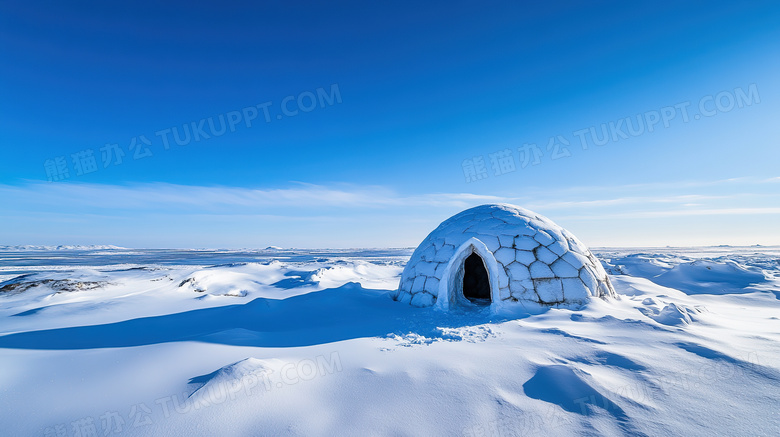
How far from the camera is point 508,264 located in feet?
19.5

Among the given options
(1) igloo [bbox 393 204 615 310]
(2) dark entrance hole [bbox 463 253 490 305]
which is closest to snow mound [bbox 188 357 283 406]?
(1) igloo [bbox 393 204 615 310]

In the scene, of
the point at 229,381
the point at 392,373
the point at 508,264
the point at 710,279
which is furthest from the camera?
the point at 710,279

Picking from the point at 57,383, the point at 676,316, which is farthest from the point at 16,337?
the point at 676,316

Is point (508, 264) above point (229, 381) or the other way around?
above

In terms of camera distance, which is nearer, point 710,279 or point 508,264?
point 508,264

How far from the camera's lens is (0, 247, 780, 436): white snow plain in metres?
2.37

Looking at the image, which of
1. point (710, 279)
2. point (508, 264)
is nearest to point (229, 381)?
point (508, 264)

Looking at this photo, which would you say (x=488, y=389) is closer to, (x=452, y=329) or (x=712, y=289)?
(x=452, y=329)

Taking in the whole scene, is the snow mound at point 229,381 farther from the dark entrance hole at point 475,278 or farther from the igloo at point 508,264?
the dark entrance hole at point 475,278

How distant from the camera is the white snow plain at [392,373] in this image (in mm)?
2374

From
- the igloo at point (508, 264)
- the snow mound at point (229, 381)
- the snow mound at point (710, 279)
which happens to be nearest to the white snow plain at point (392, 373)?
the snow mound at point (229, 381)

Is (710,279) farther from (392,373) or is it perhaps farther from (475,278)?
(392,373)

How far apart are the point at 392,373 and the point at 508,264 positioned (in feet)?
11.9

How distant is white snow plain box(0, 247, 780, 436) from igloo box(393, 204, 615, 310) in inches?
15.7
